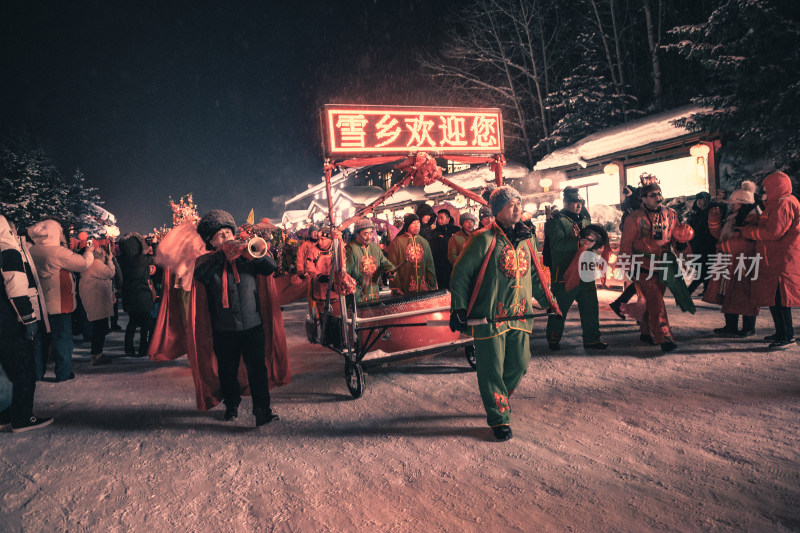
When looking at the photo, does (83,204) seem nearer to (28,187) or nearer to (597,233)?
(28,187)

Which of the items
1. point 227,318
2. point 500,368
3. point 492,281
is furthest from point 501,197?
point 227,318

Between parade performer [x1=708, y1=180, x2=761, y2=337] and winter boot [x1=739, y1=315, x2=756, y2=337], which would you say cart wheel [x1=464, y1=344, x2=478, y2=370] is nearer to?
parade performer [x1=708, y1=180, x2=761, y2=337]

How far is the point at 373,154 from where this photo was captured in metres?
5.69

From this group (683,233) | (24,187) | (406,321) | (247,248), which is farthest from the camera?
(24,187)

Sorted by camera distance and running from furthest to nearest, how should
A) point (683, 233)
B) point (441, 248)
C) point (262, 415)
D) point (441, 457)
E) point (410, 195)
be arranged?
1. point (410, 195)
2. point (441, 248)
3. point (683, 233)
4. point (262, 415)
5. point (441, 457)

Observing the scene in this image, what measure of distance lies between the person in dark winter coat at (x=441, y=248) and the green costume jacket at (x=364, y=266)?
122 inches

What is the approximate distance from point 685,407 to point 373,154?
3.97 meters

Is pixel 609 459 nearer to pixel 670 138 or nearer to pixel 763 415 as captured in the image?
pixel 763 415

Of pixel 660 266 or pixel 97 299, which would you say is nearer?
pixel 660 266

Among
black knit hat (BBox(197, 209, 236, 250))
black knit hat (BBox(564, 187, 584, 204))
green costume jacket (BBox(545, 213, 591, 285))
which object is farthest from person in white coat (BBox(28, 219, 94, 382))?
black knit hat (BBox(564, 187, 584, 204))

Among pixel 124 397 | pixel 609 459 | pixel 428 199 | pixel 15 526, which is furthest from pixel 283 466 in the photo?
pixel 428 199

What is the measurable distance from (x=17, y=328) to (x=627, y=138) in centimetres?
1612

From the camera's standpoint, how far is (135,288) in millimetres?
7941

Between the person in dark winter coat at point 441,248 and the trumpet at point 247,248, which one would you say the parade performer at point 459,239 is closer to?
the person in dark winter coat at point 441,248
